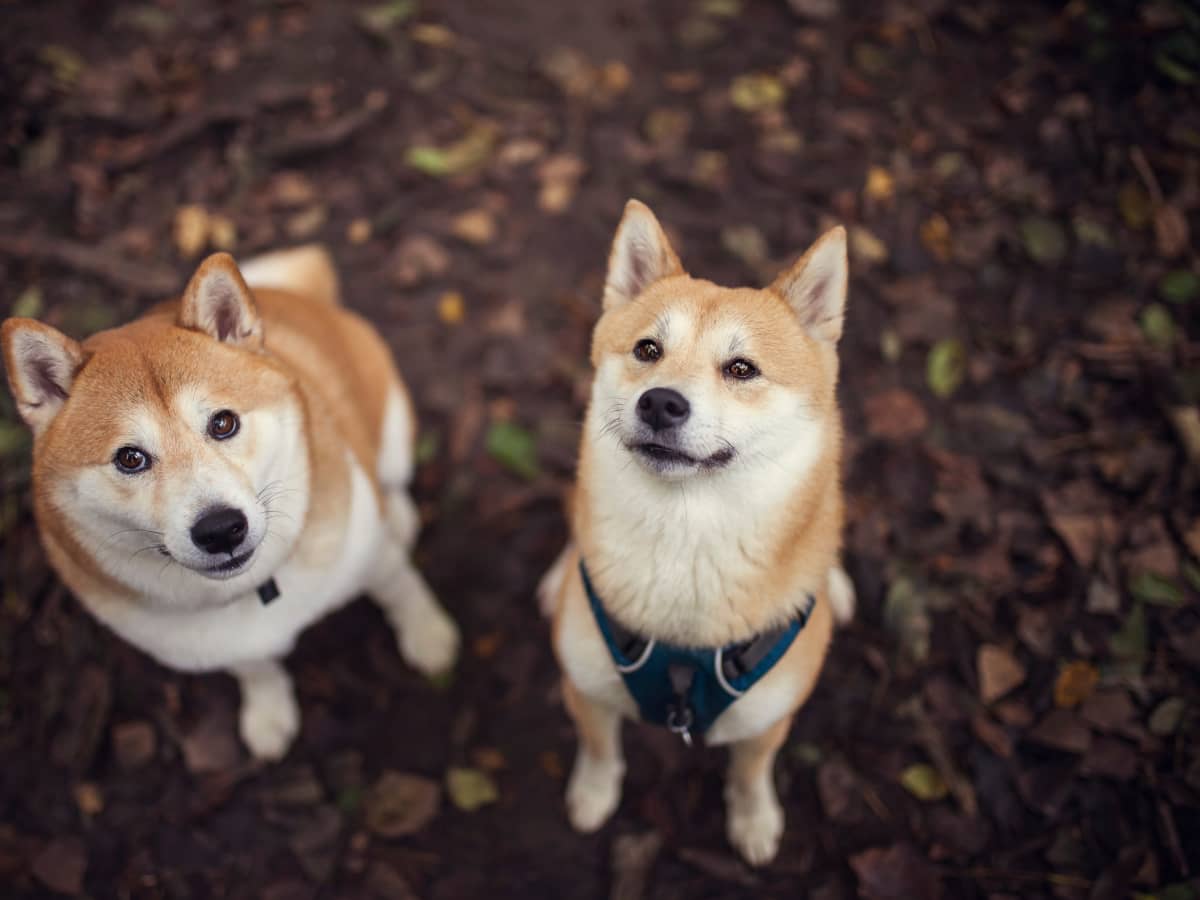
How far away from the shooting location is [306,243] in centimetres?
390

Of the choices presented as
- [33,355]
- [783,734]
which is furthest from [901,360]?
[33,355]

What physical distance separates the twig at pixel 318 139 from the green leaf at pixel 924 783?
393 cm

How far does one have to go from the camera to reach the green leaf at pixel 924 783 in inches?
108

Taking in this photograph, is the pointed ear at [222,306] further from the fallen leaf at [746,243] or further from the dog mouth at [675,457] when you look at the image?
the fallen leaf at [746,243]

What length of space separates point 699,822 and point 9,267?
3973mm

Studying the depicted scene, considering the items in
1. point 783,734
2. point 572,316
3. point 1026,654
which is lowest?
point 1026,654

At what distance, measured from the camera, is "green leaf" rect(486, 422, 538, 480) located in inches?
134

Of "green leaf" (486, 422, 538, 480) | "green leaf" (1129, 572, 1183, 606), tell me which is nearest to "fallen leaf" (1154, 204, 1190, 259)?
"green leaf" (1129, 572, 1183, 606)

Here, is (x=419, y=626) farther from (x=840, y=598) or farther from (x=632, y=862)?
(x=840, y=598)

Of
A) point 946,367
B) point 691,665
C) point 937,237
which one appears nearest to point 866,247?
point 937,237

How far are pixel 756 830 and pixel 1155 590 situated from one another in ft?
5.71

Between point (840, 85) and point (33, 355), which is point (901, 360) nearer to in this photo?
point (840, 85)

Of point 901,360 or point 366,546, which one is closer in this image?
point 366,546

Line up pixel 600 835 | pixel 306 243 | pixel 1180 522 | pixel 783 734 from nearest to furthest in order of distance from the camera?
pixel 783 734, pixel 600 835, pixel 1180 522, pixel 306 243
